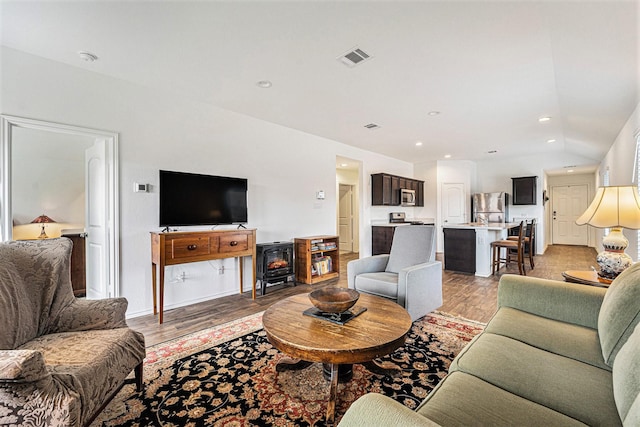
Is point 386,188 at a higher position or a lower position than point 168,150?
lower

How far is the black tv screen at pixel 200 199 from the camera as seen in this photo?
3279 mm

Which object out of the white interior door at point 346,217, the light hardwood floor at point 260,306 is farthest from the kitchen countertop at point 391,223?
the light hardwood floor at point 260,306

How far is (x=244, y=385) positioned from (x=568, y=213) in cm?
1160

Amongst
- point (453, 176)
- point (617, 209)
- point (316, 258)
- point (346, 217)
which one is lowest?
point (316, 258)

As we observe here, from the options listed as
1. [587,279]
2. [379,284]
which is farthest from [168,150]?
[587,279]

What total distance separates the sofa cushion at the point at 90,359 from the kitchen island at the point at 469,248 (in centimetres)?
512

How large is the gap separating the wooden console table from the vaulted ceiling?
1700 mm

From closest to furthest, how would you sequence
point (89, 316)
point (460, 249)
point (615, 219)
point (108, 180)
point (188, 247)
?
point (89, 316) < point (615, 219) < point (108, 180) < point (188, 247) < point (460, 249)

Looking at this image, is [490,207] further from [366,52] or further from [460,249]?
[366,52]

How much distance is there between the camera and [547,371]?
1225 millimetres

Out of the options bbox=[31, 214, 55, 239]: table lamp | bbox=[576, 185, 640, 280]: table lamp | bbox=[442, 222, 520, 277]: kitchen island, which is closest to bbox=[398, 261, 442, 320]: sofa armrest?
bbox=[576, 185, 640, 280]: table lamp

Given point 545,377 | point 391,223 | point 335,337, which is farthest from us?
point 391,223

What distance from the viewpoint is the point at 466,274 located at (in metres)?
5.11

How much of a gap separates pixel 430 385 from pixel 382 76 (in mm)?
2788
